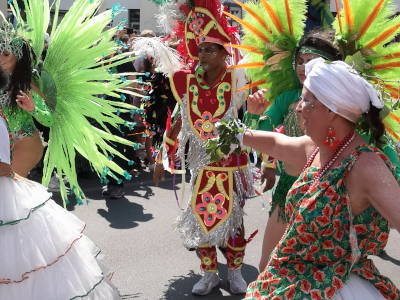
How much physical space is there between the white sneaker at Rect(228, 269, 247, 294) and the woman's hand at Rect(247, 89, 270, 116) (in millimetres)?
1443

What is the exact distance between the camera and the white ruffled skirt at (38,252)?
2811mm

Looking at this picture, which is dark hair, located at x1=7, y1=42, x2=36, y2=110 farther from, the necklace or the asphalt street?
the necklace

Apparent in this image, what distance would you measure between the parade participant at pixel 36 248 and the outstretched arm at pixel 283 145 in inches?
50.3

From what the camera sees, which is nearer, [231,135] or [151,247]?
[231,135]

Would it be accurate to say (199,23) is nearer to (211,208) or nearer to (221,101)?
(221,101)

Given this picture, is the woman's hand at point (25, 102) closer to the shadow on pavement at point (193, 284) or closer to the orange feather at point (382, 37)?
the shadow on pavement at point (193, 284)

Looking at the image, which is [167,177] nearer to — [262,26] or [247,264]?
[247,264]

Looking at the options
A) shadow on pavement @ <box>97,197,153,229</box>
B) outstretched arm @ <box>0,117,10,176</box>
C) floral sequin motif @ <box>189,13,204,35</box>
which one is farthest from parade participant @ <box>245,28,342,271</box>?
shadow on pavement @ <box>97,197,153,229</box>

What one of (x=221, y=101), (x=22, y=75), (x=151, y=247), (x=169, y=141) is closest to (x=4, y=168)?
(x=22, y=75)

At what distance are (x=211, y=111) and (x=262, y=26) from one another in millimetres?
1001

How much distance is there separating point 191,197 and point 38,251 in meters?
1.50

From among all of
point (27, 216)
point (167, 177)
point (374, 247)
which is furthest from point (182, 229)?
point (167, 177)

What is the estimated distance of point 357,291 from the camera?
1947 millimetres

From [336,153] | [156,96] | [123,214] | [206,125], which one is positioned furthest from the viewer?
[123,214]
